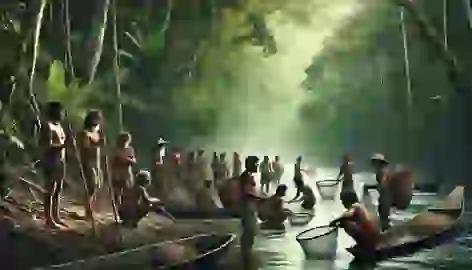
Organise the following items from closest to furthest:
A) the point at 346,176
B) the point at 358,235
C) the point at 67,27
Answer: the point at 358,235 < the point at 346,176 < the point at 67,27

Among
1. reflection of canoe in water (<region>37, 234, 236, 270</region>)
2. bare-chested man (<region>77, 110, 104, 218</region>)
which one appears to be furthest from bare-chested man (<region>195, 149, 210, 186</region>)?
bare-chested man (<region>77, 110, 104, 218</region>)

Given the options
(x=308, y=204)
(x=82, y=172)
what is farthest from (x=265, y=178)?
(x=82, y=172)

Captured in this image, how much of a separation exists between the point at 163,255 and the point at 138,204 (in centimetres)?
33

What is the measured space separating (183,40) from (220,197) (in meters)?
0.95

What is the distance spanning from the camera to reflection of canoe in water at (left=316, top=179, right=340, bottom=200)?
4281 millimetres

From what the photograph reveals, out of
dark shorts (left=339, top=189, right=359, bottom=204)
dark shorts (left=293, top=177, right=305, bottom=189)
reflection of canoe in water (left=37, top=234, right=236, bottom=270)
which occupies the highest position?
dark shorts (left=293, top=177, right=305, bottom=189)

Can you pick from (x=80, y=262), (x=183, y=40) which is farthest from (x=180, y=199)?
(x=183, y=40)

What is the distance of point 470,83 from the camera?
14.5 ft

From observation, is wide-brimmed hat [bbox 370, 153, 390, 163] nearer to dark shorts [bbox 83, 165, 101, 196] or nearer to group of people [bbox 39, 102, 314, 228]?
group of people [bbox 39, 102, 314, 228]

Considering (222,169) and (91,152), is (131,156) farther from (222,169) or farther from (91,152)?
(222,169)

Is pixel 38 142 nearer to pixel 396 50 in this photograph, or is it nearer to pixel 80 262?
pixel 80 262

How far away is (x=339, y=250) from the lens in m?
4.23

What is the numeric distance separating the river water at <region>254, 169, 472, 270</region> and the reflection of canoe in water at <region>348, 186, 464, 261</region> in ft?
0.12

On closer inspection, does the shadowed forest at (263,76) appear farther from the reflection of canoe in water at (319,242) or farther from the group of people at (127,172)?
the reflection of canoe in water at (319,242)
